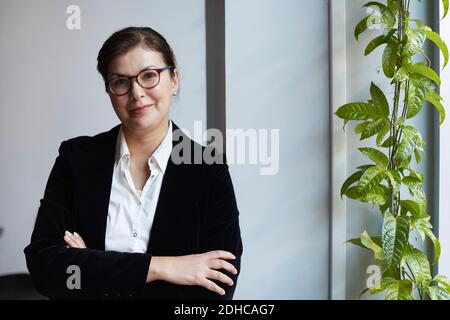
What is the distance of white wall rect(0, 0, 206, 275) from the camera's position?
6.14ft

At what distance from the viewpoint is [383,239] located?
152 cm

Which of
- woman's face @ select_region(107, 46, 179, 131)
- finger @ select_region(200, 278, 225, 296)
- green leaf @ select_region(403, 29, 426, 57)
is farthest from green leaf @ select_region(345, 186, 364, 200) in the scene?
woman's face @ select_region(107, 46, 179, 131)

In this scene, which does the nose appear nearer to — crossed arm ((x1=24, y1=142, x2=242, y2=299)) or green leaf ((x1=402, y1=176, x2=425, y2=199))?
crossed arm ((x1=24, y1=142, x2=242, y2=299))

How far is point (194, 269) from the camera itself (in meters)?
1.39

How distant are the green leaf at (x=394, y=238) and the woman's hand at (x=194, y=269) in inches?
20.5

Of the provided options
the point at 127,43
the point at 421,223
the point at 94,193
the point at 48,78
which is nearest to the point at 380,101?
the point at 421,223

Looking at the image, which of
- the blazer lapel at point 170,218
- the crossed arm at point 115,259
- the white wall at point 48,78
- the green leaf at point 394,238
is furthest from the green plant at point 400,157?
the white wall at point 48,78

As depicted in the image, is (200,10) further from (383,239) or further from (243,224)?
(383,239)

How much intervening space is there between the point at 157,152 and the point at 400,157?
0.85 m

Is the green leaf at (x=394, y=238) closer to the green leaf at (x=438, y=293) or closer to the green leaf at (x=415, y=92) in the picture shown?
the green leaf at (x=438, y=293)

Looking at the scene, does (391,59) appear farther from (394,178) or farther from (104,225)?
(104,225)

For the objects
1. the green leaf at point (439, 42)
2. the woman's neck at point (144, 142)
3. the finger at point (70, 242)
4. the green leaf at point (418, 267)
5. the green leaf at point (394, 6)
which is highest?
the green leaf at point (394, 6)

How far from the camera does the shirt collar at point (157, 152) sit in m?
1.52

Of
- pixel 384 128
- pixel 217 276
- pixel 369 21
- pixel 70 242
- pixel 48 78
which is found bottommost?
pixel 217 276
